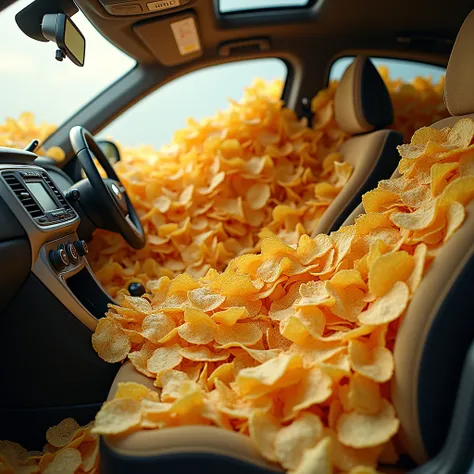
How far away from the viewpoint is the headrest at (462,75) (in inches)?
47.5

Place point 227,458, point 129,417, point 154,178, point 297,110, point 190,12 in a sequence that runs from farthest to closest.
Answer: point 297,110 → point 154,178 → point 190,12 → point 129,417 → point 227,458

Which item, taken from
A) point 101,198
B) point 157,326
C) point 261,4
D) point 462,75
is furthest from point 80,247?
point 261,4

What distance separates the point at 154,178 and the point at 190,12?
66 cm

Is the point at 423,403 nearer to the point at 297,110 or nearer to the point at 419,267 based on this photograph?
the point at 419,267

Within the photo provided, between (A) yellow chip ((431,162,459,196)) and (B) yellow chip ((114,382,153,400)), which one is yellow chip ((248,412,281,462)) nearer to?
(B) yellow chip ((114,382,153,400))

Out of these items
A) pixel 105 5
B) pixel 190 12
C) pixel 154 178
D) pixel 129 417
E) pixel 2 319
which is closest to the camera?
pixel 129 417

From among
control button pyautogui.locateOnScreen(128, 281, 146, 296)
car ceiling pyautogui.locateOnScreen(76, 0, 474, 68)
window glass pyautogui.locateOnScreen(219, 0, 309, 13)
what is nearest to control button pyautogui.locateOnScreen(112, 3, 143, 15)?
car ceiling pyautogui.locateOnScreen(76, 0, 474, 68)

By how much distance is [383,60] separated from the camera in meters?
2.36

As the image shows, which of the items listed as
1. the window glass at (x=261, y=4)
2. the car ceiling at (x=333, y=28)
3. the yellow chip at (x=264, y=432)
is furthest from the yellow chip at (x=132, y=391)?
the window glass at (x=261, y=4)

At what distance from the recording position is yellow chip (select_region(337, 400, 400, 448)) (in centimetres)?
78

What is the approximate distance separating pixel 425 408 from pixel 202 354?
461 mm

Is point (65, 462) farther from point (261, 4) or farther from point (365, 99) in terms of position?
point (261, 4)

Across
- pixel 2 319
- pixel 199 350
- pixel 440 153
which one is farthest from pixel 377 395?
pixel 2 319

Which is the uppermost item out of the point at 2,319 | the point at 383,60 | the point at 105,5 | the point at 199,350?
the point at 105,5
